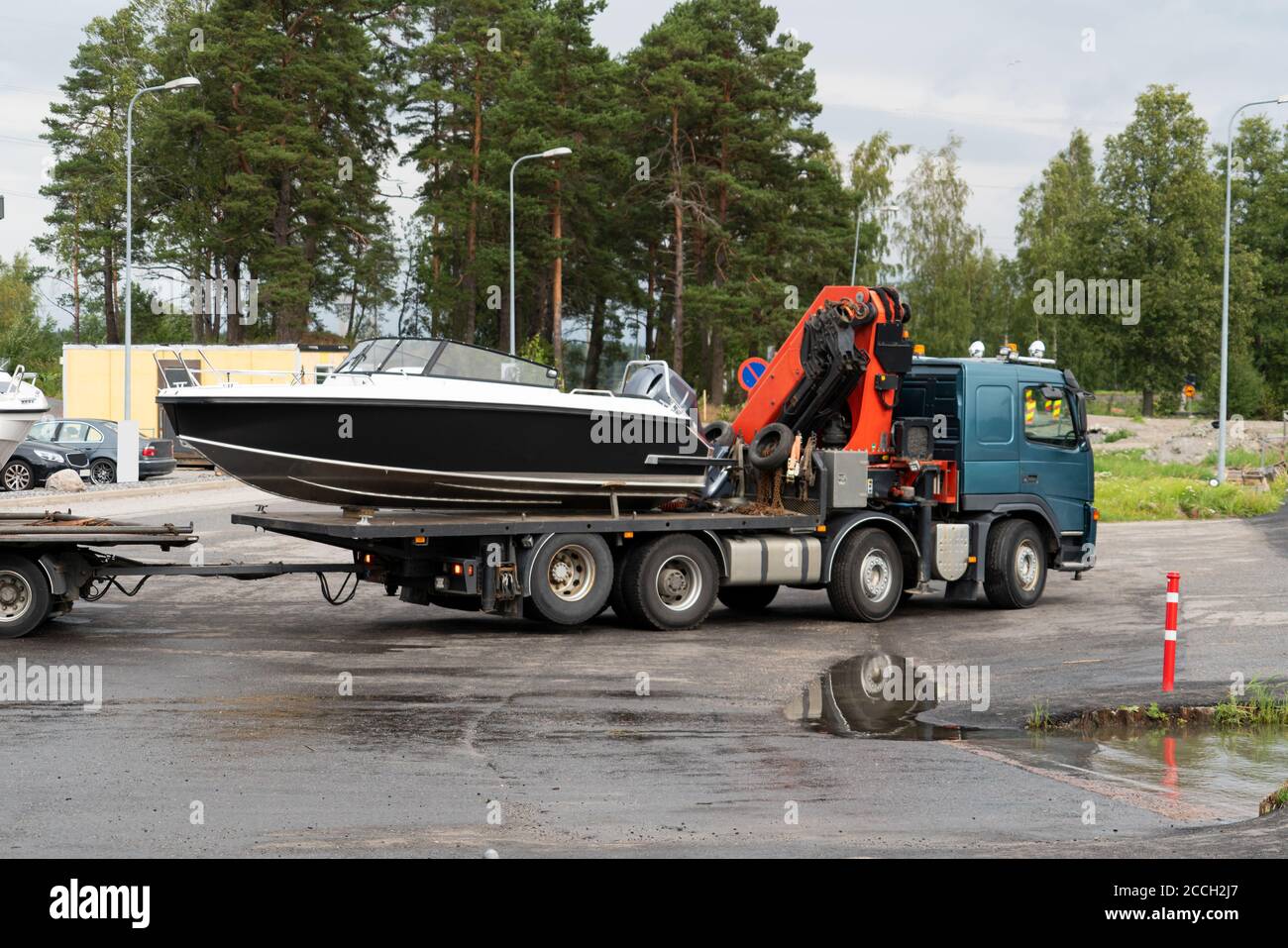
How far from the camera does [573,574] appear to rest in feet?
44.8

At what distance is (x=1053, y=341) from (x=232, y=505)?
66.9m

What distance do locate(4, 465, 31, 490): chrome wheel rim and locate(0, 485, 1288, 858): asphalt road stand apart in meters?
16.7

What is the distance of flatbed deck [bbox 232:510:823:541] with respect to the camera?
489 inches

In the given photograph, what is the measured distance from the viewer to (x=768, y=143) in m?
53.8

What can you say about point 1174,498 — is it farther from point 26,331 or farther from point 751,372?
point 26,331

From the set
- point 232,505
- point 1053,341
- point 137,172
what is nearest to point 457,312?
point 137,172

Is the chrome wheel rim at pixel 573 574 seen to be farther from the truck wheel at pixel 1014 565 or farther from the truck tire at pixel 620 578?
the truck wheel at pixel 1014 565

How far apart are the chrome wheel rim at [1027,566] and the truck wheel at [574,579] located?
206 inches

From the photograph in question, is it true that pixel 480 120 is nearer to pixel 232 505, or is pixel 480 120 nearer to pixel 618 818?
pixel 232 505

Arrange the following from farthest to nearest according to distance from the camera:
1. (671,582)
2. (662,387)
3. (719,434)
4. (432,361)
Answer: (719,434)
(662,387)
(671,582)
(432,361)

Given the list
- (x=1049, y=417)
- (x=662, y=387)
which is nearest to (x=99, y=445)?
(x=662, y=387)

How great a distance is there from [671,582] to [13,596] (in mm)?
6085

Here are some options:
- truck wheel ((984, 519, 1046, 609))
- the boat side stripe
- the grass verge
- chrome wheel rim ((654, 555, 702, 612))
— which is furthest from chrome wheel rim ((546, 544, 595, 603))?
the grass verge

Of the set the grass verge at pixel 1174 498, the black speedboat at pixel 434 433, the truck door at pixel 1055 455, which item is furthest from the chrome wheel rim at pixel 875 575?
the grass verge at pixel 1174 498
